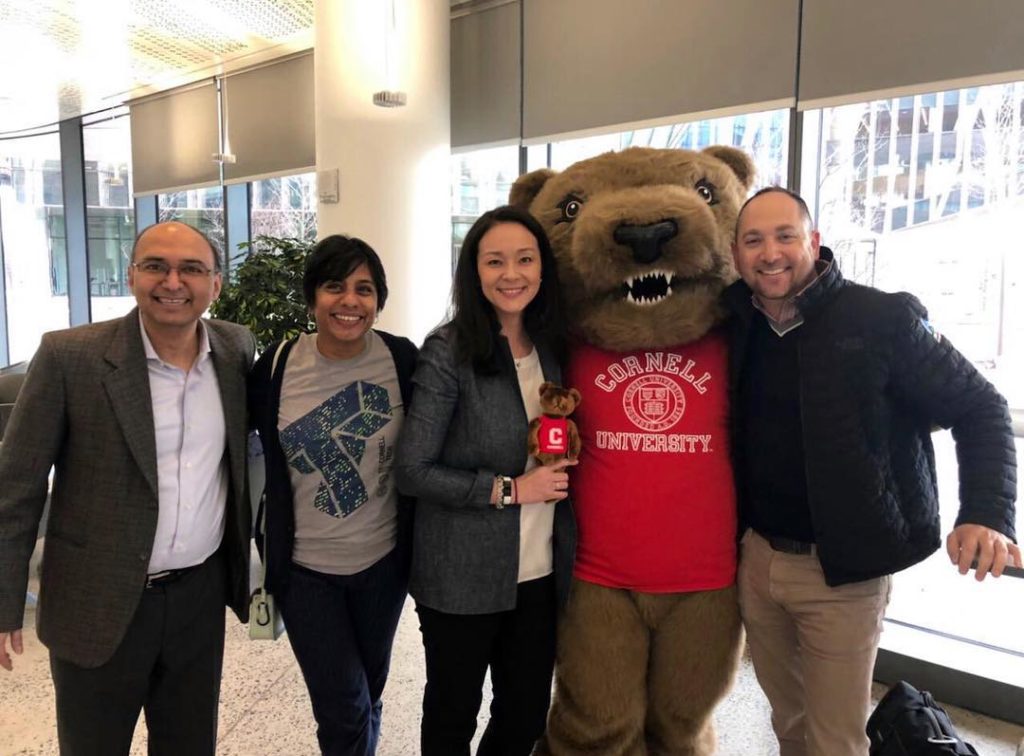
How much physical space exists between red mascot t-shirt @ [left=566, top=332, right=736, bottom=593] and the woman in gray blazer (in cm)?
13

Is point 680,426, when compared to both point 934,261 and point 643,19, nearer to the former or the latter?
point 934,261

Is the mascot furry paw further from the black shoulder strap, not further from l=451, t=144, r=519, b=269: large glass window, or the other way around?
l=451, t=144, r=519, b=269: large glass window

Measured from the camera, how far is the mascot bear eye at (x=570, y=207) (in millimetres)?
1864

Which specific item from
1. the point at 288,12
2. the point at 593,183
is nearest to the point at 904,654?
the point at 593,183

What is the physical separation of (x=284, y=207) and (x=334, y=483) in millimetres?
4904

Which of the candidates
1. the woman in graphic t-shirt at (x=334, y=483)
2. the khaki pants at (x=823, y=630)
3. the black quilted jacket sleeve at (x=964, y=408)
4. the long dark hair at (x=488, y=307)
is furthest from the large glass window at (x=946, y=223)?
the woman in graphic t-shirt at (x=334, y=483)

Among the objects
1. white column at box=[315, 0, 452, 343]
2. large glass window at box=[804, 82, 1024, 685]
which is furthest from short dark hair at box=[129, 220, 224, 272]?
white column at box=[315, 0, 452, 343]

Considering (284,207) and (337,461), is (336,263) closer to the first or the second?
(337,461)

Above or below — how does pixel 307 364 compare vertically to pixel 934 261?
below

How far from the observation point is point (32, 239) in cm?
853

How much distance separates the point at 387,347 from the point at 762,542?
3.24ft

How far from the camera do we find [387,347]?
1.78 meters

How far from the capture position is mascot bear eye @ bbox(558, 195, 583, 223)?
1864 millimetres

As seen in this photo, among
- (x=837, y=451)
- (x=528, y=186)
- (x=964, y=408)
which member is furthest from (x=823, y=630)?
(x=528, y=186)
